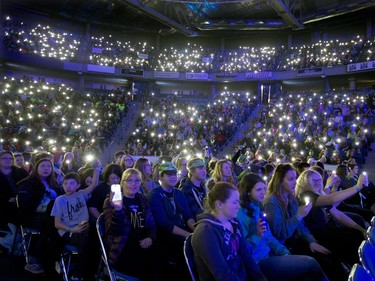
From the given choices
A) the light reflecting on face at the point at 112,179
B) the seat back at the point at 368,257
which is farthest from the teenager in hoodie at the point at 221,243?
the light reflecting on face at the point at 112,179

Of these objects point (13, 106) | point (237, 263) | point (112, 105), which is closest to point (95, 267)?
point (237, 263)

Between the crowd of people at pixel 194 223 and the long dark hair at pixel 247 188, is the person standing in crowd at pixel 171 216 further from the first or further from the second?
the long dark hair at pixel 247 188

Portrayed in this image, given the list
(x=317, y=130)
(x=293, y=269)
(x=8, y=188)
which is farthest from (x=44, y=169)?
(x=317, y=130)

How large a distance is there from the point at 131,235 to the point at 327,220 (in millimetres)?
2477

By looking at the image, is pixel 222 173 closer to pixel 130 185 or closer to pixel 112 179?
pixel 112 179

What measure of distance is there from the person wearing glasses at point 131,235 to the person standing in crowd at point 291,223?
123 cm

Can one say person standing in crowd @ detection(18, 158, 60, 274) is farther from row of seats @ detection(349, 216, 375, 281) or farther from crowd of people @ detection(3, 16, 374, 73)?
crowd of people @ detection(3, 16, 374, 73)

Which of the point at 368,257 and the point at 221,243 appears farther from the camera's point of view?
the point at 221,243

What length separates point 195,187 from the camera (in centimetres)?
453

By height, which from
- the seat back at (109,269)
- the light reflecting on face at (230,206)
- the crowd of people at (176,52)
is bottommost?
the seat back at (109,269)

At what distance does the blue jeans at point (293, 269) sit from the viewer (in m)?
2.95

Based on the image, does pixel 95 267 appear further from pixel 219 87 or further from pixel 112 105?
→ pixel 219 87

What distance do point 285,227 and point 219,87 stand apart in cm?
2726

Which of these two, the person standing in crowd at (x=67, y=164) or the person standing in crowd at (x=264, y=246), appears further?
the person standing in crowd at (x=67, y=164)
